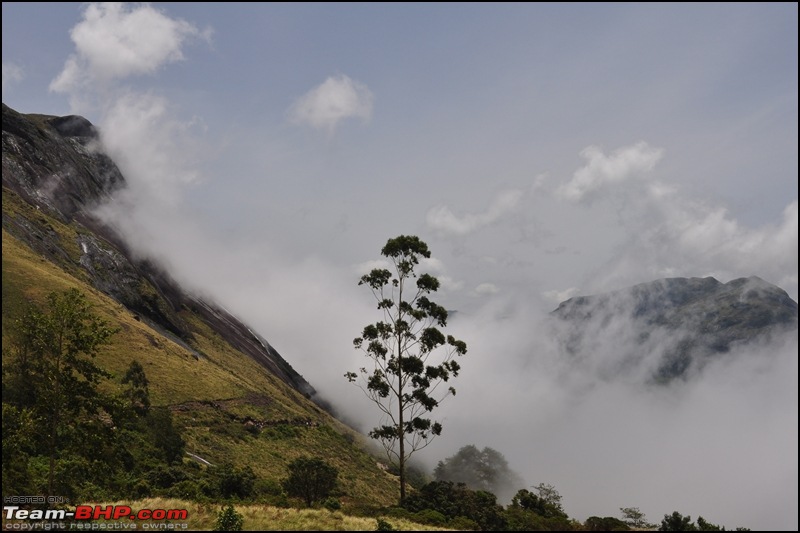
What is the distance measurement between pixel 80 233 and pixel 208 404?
62.3 metres

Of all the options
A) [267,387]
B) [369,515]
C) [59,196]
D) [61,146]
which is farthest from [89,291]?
[61,146]

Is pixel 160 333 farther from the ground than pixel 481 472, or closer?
farther from the ground

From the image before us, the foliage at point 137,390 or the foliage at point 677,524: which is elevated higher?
the foliage at point 137,390

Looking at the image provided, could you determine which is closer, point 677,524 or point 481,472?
point 677,524

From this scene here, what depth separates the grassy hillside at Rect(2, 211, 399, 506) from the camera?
49125 mm

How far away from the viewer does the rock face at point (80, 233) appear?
8369 cm

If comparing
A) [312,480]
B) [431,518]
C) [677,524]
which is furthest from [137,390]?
[677,524]

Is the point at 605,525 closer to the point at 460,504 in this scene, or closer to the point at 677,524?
the point at 677,524

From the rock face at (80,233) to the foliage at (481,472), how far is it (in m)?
51.4

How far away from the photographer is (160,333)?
8338cm

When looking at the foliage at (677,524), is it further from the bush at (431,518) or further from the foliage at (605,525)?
the bush at (431,518)

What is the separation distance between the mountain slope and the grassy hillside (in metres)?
0.21

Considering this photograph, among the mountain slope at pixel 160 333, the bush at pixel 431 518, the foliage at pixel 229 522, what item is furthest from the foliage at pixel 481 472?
the foliage at pixel 229 522

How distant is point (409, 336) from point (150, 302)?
83460 mm
